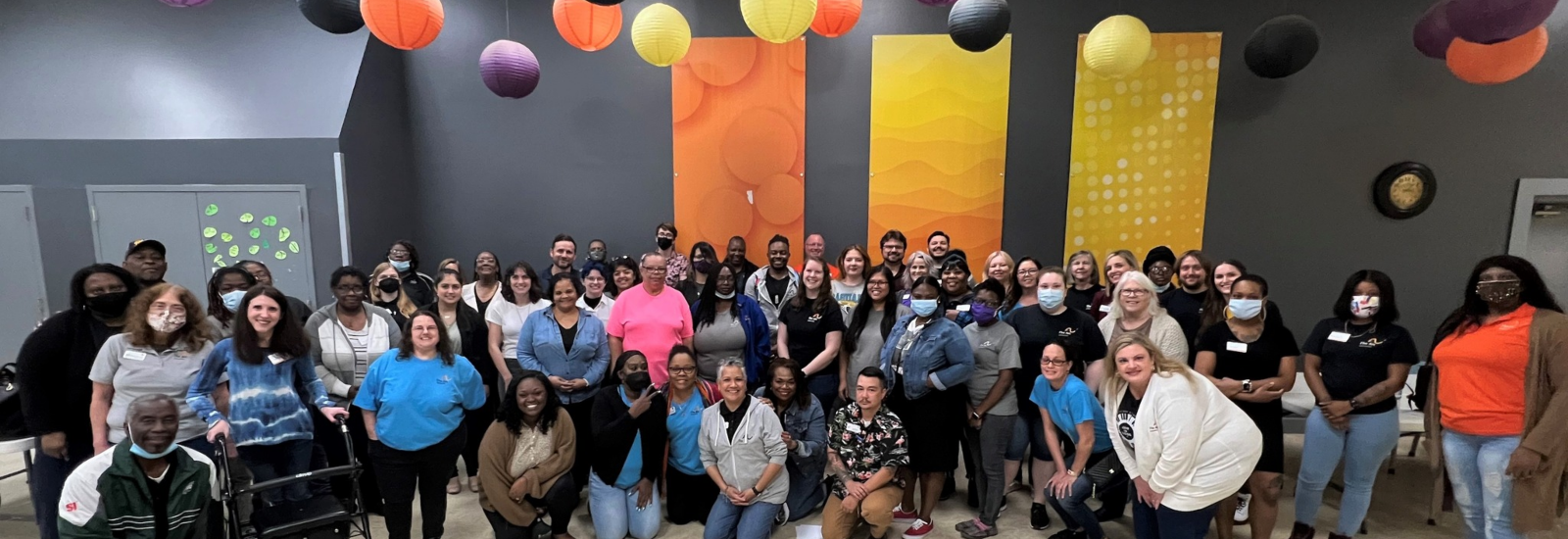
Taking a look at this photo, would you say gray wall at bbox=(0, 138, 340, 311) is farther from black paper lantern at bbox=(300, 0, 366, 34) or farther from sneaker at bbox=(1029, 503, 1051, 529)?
sneaker at bbox=(1029, 503, 1051, 529)

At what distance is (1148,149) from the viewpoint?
20.9 ft

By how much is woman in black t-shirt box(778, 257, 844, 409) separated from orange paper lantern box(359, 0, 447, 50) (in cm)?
300

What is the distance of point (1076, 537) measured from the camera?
3.69 metres

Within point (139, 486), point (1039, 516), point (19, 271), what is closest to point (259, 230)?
point (19, 271)

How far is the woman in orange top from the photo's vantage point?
113 inches

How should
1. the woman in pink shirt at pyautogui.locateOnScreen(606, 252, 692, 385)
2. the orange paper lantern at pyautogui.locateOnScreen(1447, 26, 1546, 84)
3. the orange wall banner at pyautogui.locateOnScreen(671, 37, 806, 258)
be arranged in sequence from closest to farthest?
the woman in pink shirt at pyautogui.locateOnScreen(606, 252, 692, 385)
the orange paper lantern at pyautogui.locateOnScreen(1447, 26, 1546, 84)
the orange wall banner at pyautogui.locateOnScreen(671, 37, 806, 258)

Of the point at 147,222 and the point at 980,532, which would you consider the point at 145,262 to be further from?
the point at 980,532

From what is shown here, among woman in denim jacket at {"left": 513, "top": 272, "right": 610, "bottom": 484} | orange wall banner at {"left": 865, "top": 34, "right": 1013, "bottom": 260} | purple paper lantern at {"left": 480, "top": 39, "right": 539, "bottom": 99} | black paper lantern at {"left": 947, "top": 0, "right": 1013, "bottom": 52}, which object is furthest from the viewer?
orange wall banner at {"left": 865, "top": 34, "right": 1013, "bottom": 260}

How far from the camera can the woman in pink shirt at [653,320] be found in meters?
4.04

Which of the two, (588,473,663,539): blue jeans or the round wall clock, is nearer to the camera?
(588,473,663,539): blue jeans

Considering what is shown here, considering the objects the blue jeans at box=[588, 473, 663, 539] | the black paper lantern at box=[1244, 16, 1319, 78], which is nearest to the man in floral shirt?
the blue jeans at box=[588, 473, 663, 539]

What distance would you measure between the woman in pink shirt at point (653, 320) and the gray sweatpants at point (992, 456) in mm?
1804

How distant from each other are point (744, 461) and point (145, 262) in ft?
11.5

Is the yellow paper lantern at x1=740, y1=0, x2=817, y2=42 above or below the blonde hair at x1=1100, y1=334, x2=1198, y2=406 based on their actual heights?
above
